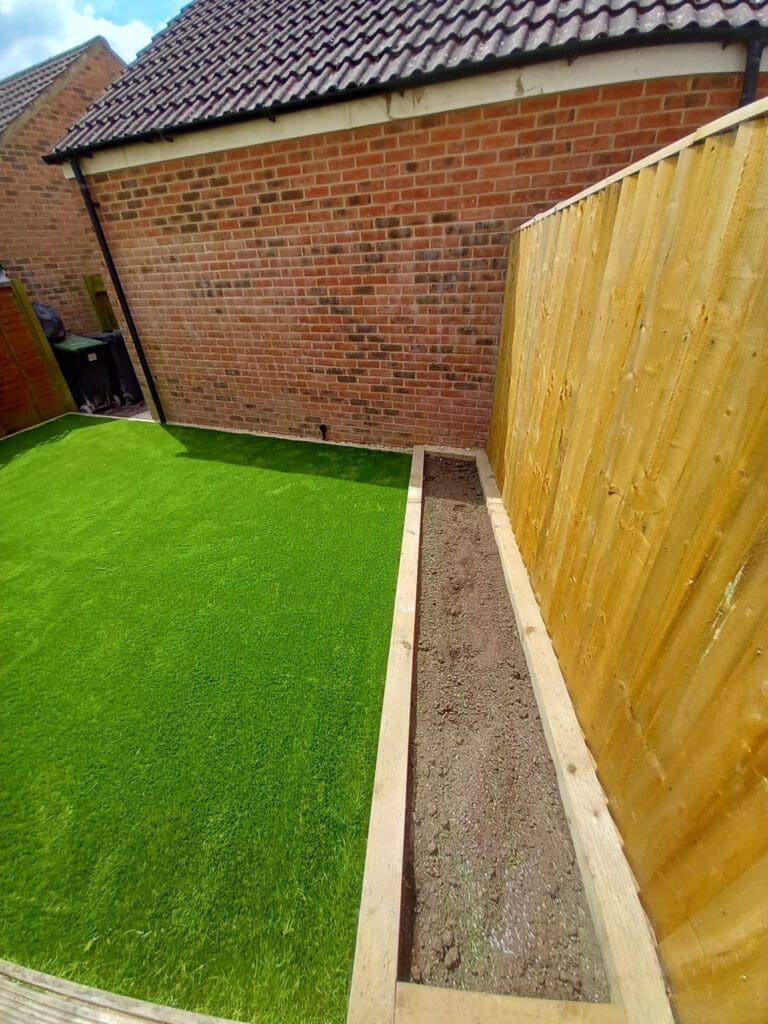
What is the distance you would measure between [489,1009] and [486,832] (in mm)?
461

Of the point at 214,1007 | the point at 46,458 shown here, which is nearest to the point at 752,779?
the point at 214,1007

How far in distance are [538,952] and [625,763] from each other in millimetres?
644

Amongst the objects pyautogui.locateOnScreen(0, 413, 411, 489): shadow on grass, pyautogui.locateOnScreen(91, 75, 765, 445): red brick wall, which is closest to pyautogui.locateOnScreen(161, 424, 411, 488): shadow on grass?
pyautogui.locateOnScreen(0, 413, 411, 489): shadow on grass

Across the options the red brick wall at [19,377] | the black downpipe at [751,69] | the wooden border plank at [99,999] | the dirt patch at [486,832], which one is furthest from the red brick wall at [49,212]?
the wooden border plank at [99,999]

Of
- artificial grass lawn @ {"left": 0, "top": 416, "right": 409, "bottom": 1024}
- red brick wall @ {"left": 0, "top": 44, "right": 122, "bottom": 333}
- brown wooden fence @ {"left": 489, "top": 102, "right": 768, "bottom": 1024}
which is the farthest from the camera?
red brick wall @ {"left": 0, "top": 44, "right": 122, "bottom": 333}

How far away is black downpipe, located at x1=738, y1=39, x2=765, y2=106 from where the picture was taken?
97.6 inches

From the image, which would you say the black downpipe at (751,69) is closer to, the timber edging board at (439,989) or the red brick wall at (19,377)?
the timber edging board at (439,989)

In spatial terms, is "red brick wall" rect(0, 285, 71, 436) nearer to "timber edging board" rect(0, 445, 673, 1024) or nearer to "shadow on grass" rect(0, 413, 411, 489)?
"shadow on grass" rect(0, 413, 411, 489)

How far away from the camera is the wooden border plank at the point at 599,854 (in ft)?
3.67

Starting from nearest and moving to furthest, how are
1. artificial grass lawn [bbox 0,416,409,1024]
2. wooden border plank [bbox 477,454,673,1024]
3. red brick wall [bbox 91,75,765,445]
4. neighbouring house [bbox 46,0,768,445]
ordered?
wooden border plank [bbox 477,454,673,1024]
artificial grass lawn [bbox 0,416,409,1024]
neighbouring house [bbox 46,0,768,445]
red brick wall [bbox 91,75,765,445]

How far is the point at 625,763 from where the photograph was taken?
4.49 feet

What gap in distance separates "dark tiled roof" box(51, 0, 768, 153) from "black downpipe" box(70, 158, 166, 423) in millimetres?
332

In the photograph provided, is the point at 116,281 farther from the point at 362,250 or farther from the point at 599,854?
the point at 599,854

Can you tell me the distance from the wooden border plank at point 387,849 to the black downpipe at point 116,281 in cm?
522
